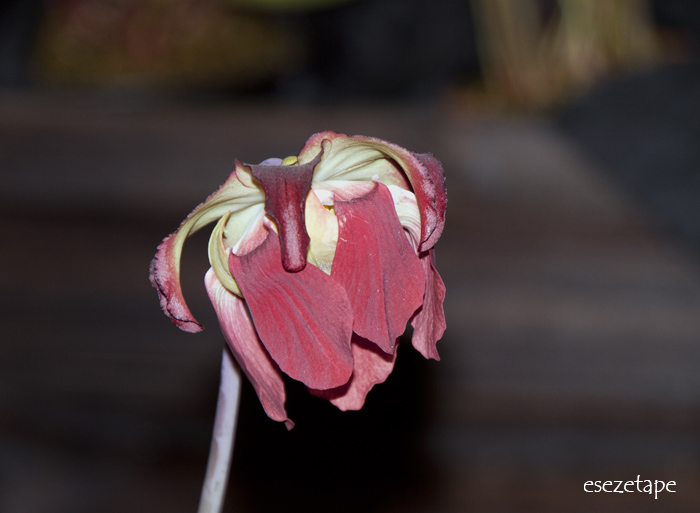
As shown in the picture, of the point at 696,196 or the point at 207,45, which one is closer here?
the point at 696,196

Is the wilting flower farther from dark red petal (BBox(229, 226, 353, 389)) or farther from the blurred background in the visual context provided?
the blurred background

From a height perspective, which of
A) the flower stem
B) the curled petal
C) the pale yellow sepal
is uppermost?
the curled petal

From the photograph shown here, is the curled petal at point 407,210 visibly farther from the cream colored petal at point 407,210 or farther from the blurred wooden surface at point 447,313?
the blurred wooden surface at point 447,313

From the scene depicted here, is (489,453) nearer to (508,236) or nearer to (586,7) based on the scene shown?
(508,236)

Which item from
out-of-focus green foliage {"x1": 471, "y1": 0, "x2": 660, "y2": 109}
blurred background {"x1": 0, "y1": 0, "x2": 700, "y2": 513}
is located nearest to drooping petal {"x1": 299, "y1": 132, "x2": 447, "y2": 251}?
blurred background {"x1": 0, "y1": 0, "x2": 700, "y2": 513}

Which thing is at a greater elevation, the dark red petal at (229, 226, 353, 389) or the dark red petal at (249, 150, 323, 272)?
the dark red petal at (249, 150, 323, 272)

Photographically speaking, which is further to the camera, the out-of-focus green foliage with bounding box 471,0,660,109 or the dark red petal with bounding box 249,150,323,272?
the out-of-focus green foliage with bounding box 471,0,660,109

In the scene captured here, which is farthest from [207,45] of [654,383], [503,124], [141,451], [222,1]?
[654,383]

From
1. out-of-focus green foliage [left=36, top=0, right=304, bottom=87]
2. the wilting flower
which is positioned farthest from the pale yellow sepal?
out-of-focus green foliage [left=36, top=0, right=304, bottom=87]

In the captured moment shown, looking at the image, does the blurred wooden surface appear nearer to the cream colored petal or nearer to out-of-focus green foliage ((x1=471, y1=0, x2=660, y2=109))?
out-of-focus green foliage ((x1=471, y1=0, x2=660, y2=109))
